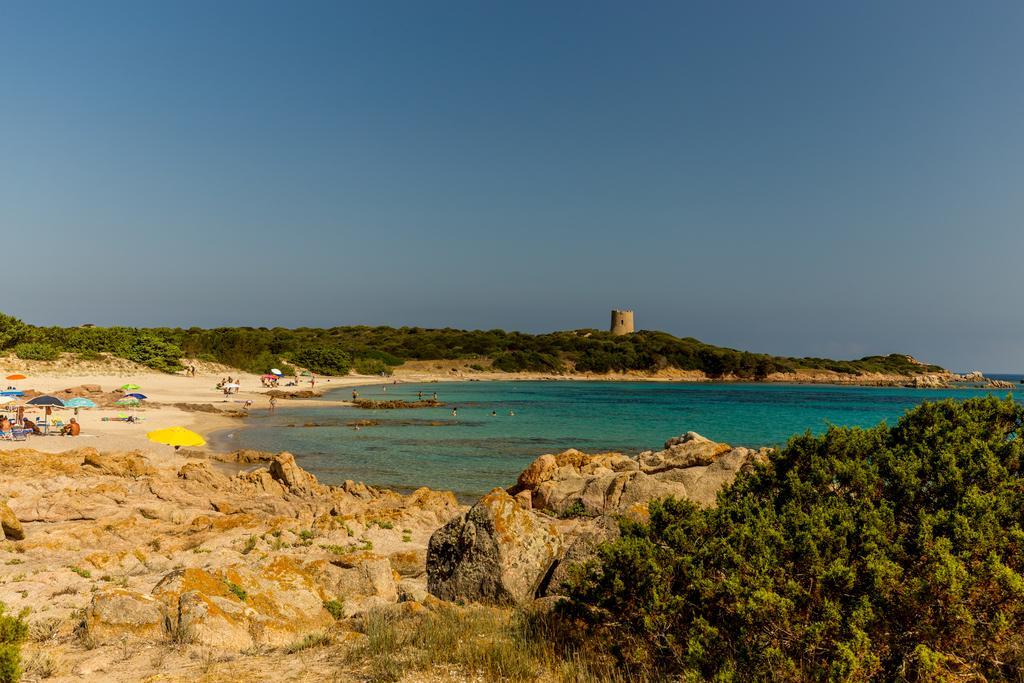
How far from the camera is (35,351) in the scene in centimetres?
6206

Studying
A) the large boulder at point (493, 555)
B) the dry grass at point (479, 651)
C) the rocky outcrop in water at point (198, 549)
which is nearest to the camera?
the dry grass at point (479, 651)

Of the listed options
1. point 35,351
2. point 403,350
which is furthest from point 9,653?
point 403,350

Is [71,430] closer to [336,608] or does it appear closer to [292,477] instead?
[292,477]

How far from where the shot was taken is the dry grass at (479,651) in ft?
17.0

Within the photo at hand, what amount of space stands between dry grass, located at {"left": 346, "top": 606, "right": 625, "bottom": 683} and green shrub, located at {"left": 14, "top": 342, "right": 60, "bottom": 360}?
73190 mm

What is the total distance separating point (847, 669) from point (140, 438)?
105 feet

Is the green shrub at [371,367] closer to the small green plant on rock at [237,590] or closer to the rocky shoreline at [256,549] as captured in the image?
the rocky shoreline at [256,549]

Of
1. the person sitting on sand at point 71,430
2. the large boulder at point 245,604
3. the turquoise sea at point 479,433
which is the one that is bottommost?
the turquoise sea at point 479,433

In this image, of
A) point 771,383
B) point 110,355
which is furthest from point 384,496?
point 771,383

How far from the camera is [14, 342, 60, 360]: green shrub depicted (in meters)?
61.4

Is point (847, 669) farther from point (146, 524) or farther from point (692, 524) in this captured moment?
point (146, 524)

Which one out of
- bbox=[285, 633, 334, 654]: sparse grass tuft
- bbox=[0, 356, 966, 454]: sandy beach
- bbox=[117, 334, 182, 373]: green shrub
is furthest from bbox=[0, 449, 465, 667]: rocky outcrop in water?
bbox=[117, 334, 182, 373]: green shrub

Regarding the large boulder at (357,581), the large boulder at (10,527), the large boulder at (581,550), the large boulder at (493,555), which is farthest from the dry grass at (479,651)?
the large boulder at (10,527)

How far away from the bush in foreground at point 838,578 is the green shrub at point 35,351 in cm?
7543
